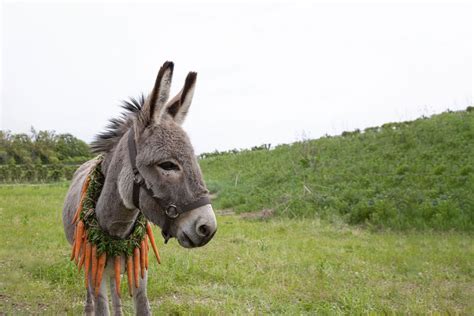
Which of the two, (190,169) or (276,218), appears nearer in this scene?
(190,169)

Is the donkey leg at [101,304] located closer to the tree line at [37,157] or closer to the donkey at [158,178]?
the donkey at [158,178]

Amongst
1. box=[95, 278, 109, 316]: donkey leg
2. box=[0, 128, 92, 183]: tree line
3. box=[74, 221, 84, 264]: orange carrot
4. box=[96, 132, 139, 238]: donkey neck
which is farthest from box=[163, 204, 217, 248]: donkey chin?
box=[0, 128, 92, 183]: tree line

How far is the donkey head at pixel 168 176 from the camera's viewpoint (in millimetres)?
2418

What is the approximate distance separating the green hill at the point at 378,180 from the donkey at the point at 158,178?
342 inches

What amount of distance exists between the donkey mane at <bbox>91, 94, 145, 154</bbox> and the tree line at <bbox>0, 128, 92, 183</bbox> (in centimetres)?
2686

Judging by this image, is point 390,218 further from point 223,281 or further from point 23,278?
point 23,278

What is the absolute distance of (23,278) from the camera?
560 centimetres

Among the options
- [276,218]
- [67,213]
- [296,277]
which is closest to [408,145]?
[276,218]

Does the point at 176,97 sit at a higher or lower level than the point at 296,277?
higher

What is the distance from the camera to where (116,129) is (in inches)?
132

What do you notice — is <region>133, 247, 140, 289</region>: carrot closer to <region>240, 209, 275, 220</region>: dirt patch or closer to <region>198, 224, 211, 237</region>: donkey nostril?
<region>198, 224, 211, 237</region>: donkey nostril

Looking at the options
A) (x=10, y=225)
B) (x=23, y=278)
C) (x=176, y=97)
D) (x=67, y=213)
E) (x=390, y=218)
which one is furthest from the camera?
(x=390, y=218)

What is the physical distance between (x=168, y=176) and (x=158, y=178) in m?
0.08

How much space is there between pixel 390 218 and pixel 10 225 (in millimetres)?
9748
